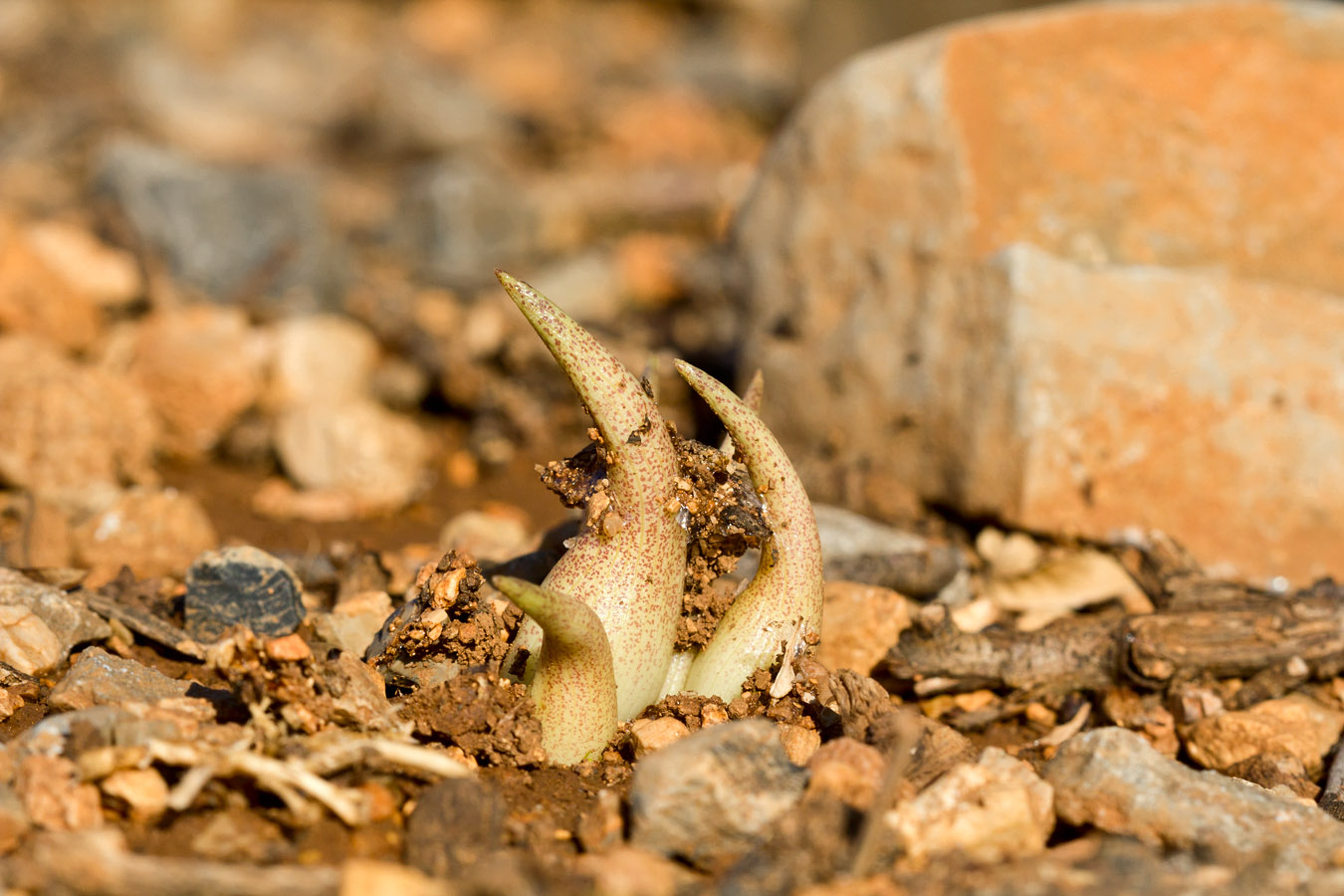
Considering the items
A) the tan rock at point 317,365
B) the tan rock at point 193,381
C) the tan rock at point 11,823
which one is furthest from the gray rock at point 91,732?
the tan rock at point 317,365

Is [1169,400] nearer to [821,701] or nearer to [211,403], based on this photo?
[821,701]

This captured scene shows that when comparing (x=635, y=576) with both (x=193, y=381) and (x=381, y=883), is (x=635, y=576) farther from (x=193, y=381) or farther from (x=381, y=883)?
(x=193, y=381)

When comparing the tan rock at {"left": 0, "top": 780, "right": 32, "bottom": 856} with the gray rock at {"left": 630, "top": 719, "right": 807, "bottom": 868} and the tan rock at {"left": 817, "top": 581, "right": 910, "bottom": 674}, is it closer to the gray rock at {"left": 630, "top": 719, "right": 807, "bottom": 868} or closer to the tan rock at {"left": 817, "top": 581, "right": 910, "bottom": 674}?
the gray rock at {"left": 630, "top": 719, "right": 807, "bottom": 868}

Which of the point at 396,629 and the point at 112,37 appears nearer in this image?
the point at 396,629

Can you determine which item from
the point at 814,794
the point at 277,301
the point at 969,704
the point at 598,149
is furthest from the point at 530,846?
the point at 598,149

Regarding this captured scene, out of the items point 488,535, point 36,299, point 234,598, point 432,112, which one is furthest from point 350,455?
point 432,112

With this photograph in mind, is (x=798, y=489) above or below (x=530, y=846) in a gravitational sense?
above
